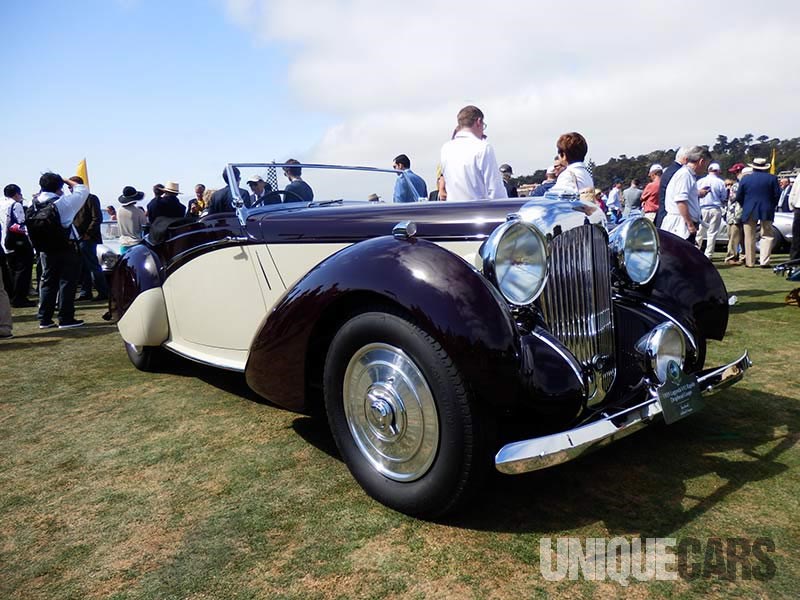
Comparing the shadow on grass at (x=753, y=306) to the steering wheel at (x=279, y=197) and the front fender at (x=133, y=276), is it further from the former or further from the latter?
the front fender at (x=133, y=276)

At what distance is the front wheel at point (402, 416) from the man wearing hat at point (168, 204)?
526cm

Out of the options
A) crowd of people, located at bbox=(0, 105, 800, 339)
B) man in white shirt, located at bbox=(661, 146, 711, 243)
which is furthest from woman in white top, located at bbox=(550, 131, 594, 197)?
man in white shirt, located at bbox=(661, 146, 711, 243)

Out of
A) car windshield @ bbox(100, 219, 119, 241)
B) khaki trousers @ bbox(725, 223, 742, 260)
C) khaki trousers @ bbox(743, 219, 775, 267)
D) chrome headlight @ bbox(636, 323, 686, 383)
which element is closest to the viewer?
chrome headlight @ bbox(636, 323, 686, 383)

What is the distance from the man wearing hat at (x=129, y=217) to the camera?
24.7 ft

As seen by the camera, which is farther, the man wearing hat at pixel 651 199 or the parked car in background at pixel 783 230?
the parked car in background at pixel 783 230

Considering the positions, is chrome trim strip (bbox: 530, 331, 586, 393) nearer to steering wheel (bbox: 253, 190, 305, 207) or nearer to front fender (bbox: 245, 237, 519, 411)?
front fender (bbox: 245, 237, 519, 411)

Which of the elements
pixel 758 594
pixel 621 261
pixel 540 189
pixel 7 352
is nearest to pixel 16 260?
pixel 7 352

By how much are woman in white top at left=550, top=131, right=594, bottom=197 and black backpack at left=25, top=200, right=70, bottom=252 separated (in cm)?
503

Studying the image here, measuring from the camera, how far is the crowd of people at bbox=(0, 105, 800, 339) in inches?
151

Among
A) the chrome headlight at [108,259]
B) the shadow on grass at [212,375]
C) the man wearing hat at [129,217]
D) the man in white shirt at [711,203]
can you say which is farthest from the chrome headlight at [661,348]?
the man in white shirt at [711,203]

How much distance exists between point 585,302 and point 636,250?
0.64 meters

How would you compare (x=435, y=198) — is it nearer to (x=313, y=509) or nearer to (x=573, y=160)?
(x=573, y=160)

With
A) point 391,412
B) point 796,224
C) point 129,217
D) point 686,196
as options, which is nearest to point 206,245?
point 391,412

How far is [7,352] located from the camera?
546 cm
